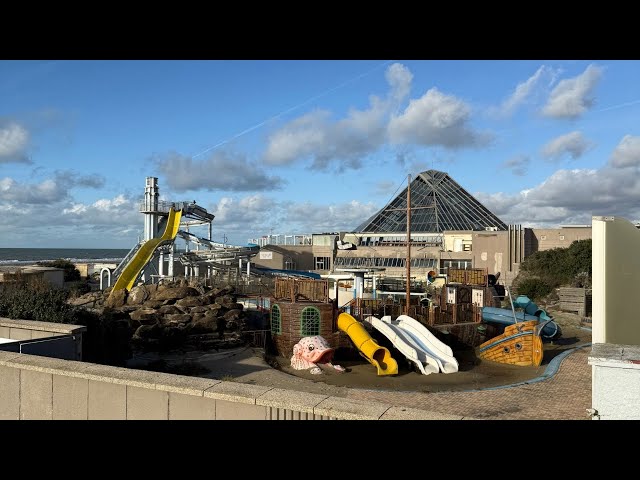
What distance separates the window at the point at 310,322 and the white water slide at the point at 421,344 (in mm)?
2201

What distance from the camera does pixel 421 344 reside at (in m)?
19.9

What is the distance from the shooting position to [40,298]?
12336mm

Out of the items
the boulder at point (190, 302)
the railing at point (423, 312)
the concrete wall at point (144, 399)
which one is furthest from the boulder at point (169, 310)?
the concrete wall at point (144, 399)

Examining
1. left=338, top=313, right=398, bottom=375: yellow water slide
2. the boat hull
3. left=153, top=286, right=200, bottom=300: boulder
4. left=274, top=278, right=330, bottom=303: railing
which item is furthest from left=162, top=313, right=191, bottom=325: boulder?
the boat hull

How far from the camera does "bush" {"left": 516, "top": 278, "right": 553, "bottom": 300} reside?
3781cm

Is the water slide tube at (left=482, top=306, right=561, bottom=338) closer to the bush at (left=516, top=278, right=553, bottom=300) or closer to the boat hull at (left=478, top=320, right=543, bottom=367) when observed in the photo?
the boat hull at (left=478, top=320, right=543, bottom=367)

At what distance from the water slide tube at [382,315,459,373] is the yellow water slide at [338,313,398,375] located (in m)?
1.67

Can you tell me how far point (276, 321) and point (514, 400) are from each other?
1035 centimetres

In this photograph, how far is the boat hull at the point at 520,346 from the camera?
1970 cm

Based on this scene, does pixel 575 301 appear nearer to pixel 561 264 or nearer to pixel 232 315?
pixel 561 264

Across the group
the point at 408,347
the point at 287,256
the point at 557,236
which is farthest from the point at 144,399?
the point at 287,256

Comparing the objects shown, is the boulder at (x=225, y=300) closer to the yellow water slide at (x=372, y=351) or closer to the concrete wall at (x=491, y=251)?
the yellow water slide at (x=372, y=351)
